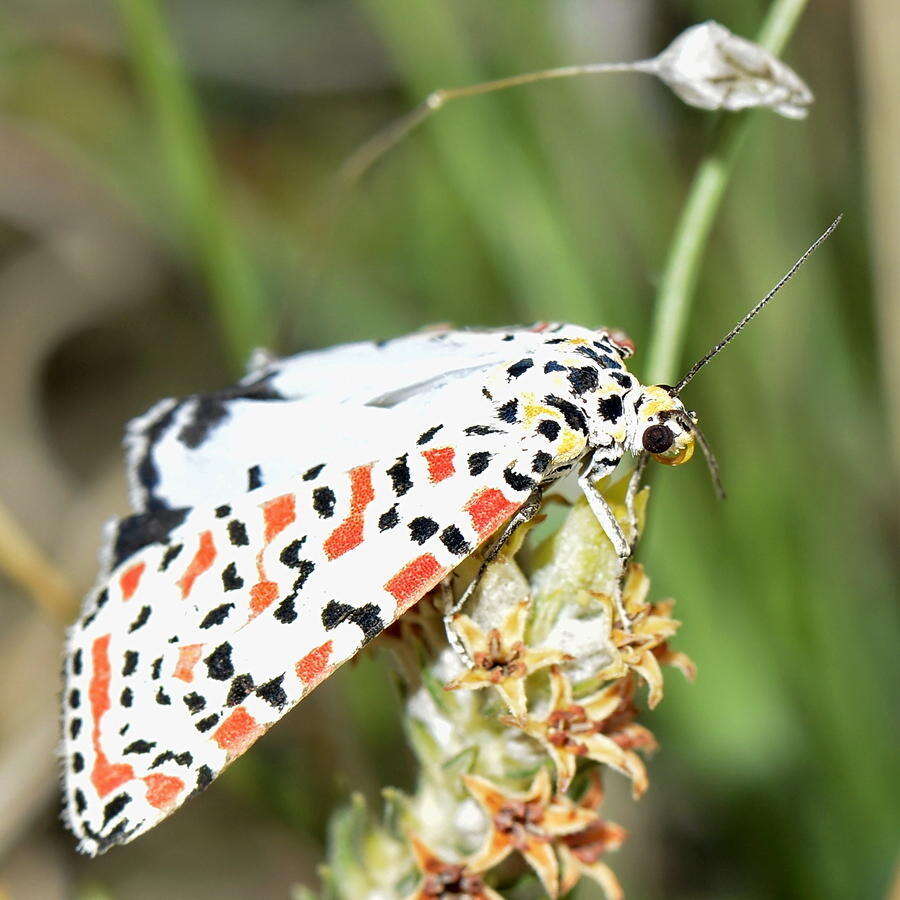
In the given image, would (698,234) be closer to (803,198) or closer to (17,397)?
(803,198)

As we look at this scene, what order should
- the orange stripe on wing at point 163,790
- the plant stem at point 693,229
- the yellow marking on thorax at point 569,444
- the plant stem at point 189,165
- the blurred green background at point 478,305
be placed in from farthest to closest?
1. the blurred green background at point 478,305
2. the plant stem at point 189,165
3. the plant stem at point 693,229
4. the yellow marking on thorax at point 569,444
5. the orange stripe on wing at point 163,790

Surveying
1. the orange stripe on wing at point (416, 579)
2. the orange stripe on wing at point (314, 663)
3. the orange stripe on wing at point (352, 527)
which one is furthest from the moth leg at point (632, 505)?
the orange stripe on wing at point (314, 663)

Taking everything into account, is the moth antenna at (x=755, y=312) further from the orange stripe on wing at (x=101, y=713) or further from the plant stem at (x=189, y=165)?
the plant stem at (x=189, y=165)

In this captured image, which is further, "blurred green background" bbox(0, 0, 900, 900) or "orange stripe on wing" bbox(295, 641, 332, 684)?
"blurred green background" bbox(0, 0, 900, 900)

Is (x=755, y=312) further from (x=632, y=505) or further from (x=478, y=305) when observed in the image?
(x=478, y=305)

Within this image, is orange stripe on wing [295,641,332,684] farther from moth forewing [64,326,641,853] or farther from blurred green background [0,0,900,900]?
blurred green background [0,0,900,900]

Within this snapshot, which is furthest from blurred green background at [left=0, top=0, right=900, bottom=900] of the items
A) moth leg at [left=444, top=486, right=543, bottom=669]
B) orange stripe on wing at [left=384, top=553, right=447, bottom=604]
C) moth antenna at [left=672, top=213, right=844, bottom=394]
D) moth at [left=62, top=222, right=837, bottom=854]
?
orange stripe on wing at [left=384, top=553, right=447, bottom=604]

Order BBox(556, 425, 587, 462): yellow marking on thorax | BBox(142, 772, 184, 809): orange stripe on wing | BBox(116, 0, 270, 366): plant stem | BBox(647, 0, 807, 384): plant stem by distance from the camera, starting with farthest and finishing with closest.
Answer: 1. BBox(116, 0, 270, 366): plant stem
2. BBox(647, 0, 807, 384): plant stem
3. BBox(556, 425, 587, 462): yellow marking on thorax
4. BBox(142, 772, 184, 809): orange stripe on wing
